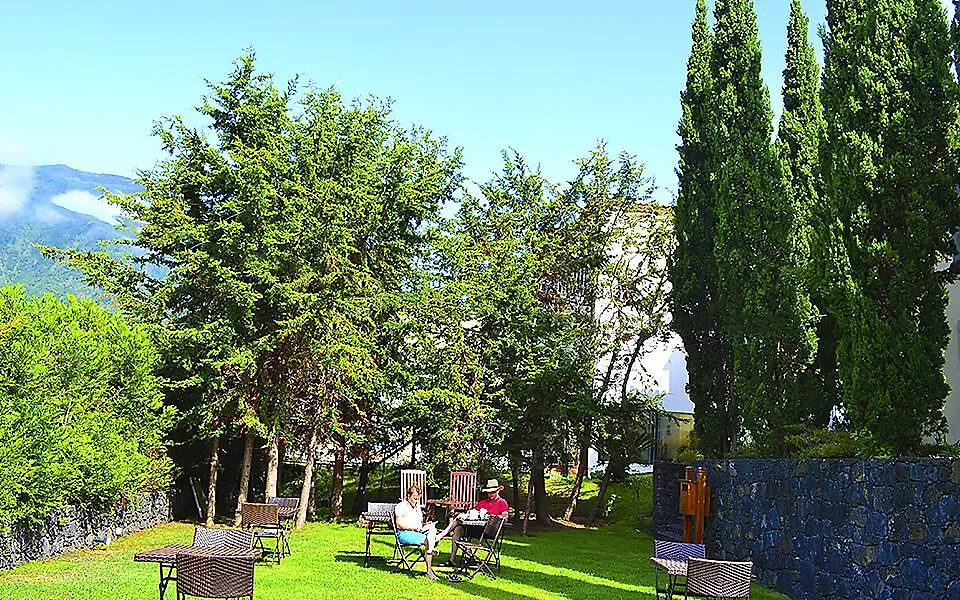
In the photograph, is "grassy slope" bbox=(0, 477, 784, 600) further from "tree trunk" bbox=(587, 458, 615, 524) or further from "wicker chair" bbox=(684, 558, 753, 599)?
"tree trunk" bbox=(587, 458, 615, 524)

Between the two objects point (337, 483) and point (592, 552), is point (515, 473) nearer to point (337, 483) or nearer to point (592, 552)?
point (337, 483)

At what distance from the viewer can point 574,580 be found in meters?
12.8

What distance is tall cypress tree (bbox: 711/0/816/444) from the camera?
14.8m

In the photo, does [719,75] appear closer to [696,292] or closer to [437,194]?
[696,292]

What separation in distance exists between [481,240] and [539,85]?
4962mm

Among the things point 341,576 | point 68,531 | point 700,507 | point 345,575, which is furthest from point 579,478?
point 68,531

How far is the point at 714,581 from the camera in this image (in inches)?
362

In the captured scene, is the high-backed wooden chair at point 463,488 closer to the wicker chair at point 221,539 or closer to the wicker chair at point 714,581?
the wicker chair at point 221,539

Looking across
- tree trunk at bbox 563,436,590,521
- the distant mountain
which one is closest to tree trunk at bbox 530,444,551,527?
tree trunk at bbox 563,436,590,521

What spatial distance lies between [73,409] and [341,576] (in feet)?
18.3

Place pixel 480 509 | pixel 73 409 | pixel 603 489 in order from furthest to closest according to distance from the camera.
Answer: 1. pixel 603 489
2. pixel 480 509
3. pixel 73 409

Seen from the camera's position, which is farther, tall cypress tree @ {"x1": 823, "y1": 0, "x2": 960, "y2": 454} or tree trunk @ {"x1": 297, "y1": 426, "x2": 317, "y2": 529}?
tree trunk @ {"x1": 297, "y1": 426, "x2": 317, "y2": 529}

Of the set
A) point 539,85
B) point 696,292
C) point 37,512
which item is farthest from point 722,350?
point 37,512

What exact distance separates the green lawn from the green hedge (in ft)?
3.47
